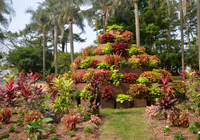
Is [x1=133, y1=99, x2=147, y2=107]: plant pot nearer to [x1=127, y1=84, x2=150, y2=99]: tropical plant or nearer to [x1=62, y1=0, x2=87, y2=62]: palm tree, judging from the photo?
[x1=127, y1=84, x2=150, y2=99]: tropical plant

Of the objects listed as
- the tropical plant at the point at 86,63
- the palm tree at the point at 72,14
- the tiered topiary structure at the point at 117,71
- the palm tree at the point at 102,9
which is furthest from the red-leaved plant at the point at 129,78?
the palm tree at the point at 102,9

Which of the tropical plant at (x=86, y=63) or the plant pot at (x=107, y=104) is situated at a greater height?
the tropical plant at (x=86, y=63)

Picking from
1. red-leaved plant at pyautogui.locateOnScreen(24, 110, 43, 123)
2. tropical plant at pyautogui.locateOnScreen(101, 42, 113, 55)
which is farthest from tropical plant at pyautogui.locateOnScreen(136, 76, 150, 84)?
red-leaved plant at pyautogui.locateOnScreen(24, 110, 43, 123)

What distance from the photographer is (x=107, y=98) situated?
715cm

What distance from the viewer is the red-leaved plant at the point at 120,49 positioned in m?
9.27

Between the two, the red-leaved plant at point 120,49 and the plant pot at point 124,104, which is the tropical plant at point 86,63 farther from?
the plant pot at point 124,104

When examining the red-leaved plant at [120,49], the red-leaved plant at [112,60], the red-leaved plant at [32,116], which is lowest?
the red-leaved plant at [32,116]

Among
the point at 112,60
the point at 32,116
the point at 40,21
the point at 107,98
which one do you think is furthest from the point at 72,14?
the point at 32,116

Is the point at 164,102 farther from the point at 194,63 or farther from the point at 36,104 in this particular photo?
the point at 194,63

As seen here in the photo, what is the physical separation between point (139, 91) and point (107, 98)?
1.39m

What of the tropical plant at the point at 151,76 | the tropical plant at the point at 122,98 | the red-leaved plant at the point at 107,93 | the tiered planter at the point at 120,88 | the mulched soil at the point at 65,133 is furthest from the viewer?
the tropical plant at the point at 151,76

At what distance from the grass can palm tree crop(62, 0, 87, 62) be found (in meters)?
14.1

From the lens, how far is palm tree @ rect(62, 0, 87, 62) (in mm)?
20281

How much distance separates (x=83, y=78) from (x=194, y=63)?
2501cm
